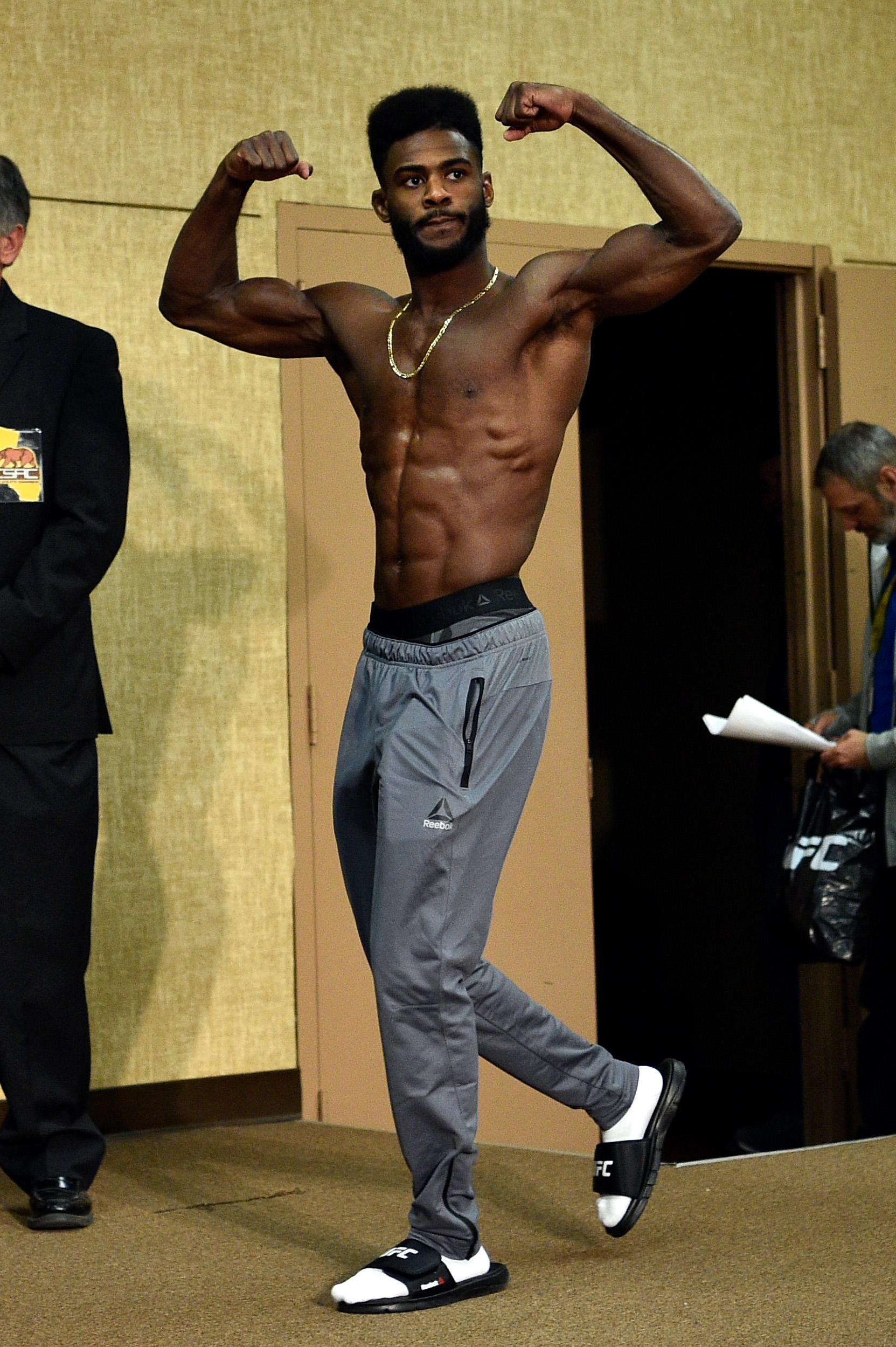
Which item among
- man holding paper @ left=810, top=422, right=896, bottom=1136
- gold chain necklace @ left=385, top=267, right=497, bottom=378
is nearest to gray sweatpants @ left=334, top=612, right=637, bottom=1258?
gold chain necklace @ left=385, top=267, right=497, bottom=378

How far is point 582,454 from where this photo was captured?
671 centimetres

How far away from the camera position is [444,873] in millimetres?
2457

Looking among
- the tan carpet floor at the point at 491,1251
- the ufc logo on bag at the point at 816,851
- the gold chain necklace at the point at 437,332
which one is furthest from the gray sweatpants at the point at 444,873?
the ufc logo on bag at the point at 816,851

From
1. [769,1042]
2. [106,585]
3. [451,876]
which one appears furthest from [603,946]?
[451,876]

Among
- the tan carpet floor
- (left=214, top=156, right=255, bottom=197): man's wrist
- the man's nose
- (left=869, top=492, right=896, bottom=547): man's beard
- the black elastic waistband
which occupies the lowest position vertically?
the tan carpet floor

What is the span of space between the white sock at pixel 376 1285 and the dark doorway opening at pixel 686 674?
10.7 feet

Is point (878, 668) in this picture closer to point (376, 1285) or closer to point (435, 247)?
point (435, 247)

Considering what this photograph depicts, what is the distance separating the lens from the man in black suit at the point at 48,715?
291cm

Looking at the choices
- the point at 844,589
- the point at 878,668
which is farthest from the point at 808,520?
the point at 878,668

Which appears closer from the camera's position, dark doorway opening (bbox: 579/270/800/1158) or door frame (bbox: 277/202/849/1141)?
door frame (bbox: 277/202/849/1141)

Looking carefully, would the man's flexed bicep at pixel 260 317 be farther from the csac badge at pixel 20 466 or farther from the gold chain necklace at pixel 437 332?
the csac badge at pixel 20 466

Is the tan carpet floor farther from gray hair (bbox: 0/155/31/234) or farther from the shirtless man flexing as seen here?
gray hair (bbox: 0/155/31/234)

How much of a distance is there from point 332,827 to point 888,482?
1541 millimetres

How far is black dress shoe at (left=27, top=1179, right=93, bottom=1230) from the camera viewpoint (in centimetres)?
282
